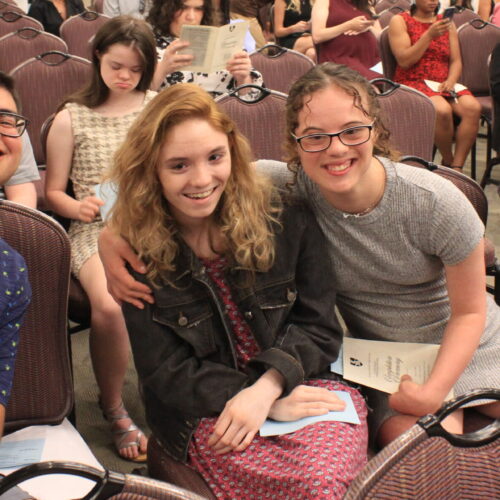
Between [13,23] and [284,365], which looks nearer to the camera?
[284,365]

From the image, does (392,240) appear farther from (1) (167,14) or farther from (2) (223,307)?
(1) (167,14)

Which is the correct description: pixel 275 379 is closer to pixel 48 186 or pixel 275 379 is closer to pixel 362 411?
pixel 362 411

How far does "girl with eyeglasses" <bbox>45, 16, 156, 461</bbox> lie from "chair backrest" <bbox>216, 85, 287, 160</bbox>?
0.29 meters

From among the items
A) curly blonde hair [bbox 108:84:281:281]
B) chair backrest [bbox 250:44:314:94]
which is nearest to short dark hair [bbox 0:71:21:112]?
curly blonde hair [bbox 108:84:281:281]

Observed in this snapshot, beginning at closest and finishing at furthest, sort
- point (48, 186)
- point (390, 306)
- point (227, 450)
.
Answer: point (227, 450) < point (390, 306) < point (48, 186)

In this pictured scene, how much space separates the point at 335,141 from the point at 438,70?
288 cm

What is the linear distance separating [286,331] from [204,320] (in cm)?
16

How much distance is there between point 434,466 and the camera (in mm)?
942

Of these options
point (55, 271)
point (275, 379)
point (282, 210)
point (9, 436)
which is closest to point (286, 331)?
point (275, 379)

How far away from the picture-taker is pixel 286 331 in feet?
4.54

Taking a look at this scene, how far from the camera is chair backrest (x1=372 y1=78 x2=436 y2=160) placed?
2.41 metres

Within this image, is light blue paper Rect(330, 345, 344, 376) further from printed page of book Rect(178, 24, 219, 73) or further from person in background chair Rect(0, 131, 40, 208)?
printed page of book Rect(178, 24, 219, 73)

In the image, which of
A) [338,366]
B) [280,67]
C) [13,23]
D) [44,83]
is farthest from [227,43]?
[13,23]

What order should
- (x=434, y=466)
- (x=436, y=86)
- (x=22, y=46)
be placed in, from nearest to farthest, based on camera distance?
(x=434, y=466)
(x=22, y=46)
(x=436, y=86)
